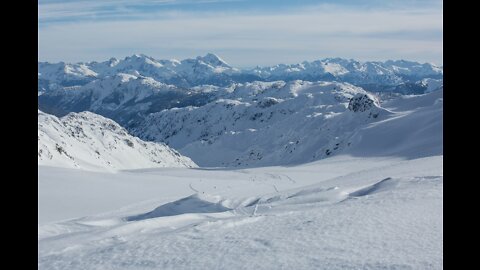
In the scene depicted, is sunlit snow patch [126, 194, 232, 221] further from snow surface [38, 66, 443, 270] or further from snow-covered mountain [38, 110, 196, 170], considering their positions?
snow-covered mountain [38, 110, 196, 170]

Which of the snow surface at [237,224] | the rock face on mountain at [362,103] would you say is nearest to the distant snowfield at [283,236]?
the snow surface at [237,224]

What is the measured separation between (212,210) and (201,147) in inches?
6863

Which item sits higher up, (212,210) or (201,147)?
(212,210)

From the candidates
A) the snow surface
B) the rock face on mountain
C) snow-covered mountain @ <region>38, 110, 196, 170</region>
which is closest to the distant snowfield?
the snow surface

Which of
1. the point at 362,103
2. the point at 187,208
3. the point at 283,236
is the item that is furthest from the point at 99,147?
the point at 283,236

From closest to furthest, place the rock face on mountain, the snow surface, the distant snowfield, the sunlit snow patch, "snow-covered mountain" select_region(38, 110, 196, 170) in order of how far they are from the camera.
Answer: the distant snowfield, the snow surface, the sunlit snow patch, "snow-covered mountain" select_region(38, 110, 196, 170), the rock face on mountain

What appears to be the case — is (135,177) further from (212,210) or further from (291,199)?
(291,199)

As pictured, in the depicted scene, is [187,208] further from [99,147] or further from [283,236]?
[99,147]

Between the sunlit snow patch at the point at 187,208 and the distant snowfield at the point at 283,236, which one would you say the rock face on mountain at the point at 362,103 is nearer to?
the distant snowfield at the point at 283,236

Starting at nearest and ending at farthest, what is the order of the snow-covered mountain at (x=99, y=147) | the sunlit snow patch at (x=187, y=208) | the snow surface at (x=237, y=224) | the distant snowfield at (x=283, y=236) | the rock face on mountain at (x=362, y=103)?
the distant snowfield at (x=283, y=236) < the snow surface at (x=237, y=224) < the sunlit snow patch at (x=187, y=208) < the snow-covered mountain at (x=99, y=147) < the rock face on mountain at (x=362, y=103)
